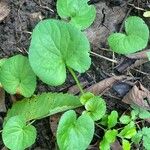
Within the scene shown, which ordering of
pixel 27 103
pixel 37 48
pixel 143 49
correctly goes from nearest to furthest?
1. pixel 37 48
2. pixel 27 103
3. pixel 143 49

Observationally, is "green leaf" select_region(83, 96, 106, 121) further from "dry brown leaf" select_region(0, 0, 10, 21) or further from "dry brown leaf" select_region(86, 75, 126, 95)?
"dry brown leaf" select_region(0, 0, 10, 21)

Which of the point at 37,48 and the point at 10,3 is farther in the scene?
the point at 10,3

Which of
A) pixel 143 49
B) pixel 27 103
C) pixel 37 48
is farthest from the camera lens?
pixel 143 49

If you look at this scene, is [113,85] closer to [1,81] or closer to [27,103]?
[27,103]

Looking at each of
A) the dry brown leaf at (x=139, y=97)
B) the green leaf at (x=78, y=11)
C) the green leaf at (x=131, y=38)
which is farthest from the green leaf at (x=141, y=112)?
the green leaf at (x=78, y=11)

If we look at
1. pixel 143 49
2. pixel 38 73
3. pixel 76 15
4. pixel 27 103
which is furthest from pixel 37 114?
pixel 143 49

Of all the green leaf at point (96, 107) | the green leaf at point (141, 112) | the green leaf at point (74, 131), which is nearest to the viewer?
the green leaf at point (74, 131)

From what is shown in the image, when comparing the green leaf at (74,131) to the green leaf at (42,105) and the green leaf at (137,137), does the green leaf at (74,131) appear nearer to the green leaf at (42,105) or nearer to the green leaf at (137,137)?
the green leaf at (42,105)

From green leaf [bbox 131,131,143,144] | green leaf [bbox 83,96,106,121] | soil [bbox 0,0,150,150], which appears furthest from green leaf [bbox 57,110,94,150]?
green leaf [bbox 131,131,143,144]
